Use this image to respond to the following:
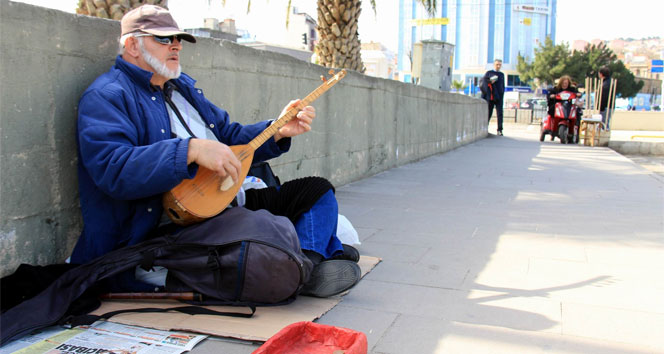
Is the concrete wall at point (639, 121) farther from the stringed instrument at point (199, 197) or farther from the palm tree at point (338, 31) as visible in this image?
the stringed instrument at point (199, 197)

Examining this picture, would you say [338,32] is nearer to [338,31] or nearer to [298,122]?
[338,31]

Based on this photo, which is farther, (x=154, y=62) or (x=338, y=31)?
(x=338, y=31)

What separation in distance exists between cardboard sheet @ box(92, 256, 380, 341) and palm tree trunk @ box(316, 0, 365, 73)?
8.11m

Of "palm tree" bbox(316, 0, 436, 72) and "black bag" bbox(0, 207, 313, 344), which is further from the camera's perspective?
"palm tree" bbox(316, 0, 436, 72)

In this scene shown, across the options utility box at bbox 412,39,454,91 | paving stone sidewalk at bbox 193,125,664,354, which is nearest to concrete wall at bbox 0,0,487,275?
paving stone sidewalk at bbox 193,125,664,354

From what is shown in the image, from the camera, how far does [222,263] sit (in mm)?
2508

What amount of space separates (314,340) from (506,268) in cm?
161

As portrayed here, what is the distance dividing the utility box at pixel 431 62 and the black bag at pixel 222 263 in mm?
14155

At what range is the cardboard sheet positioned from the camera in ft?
7.82

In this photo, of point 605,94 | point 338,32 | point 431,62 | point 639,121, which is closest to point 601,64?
point 639,121

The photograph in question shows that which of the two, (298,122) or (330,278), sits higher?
(298,122)

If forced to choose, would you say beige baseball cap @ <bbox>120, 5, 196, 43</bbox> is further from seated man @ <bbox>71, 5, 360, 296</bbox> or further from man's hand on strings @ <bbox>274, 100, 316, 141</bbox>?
man's hand on strings @ <bbox>274, 100, 316, 141</bbox>

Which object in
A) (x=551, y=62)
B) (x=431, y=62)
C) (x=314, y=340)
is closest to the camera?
(x=314, y=340)

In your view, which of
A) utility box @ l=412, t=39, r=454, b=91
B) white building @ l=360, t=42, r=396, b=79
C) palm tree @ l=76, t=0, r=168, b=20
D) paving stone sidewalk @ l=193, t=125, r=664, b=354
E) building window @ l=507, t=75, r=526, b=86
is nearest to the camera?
paving stone sidewalk @ l=193, t=125, r=664, b=354
